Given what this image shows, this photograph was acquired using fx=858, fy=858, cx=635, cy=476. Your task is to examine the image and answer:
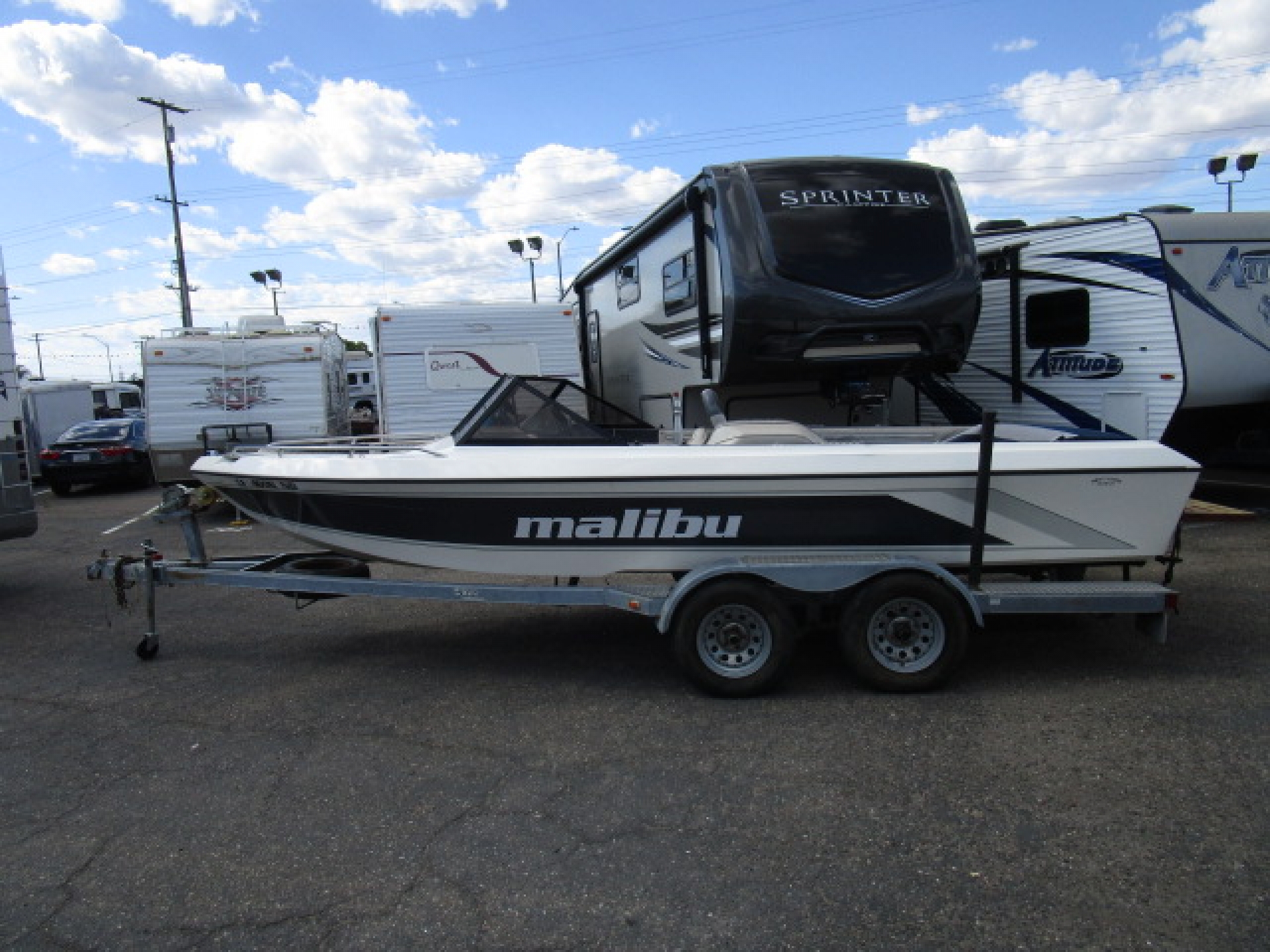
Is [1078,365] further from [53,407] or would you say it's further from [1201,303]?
[53,407]

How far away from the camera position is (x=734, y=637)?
4148 mm

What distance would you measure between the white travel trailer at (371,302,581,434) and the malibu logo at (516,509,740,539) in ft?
20.0

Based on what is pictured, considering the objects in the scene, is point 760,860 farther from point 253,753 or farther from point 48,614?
point 48,614

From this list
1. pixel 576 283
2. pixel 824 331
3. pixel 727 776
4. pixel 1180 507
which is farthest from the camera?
pixel 576 283

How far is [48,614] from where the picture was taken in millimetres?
6340

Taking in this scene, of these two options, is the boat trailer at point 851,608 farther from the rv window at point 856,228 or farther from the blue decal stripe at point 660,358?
the blue decal stripe at point 660,358

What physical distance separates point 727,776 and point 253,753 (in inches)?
80.6

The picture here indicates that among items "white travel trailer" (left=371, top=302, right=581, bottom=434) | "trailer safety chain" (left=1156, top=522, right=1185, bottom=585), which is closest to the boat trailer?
"trailer safety chain" (left=1156, top=522, right=1185, bottom=585)

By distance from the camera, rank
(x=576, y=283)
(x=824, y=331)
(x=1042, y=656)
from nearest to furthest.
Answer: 1. (x=1042, y=656)
2. (x=824, y=331)
3. (x=576, y=283)

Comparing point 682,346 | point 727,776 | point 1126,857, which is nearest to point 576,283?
point 682,346

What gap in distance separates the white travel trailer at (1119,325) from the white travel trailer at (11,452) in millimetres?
7277

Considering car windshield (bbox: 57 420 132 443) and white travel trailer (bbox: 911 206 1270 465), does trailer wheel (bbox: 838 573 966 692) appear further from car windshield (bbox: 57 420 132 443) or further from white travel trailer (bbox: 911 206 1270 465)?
car windshield (bbox: 57 420 132 443)

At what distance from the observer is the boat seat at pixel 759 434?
442 centimetres

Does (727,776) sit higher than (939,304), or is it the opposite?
(939,304)
